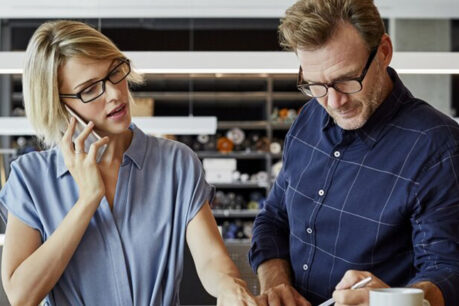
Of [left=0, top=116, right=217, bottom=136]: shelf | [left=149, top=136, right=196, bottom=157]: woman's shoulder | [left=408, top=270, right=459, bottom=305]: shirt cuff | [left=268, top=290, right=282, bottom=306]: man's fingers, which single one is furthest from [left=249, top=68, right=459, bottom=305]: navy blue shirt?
[left=0, top=116, right=217, bottom=136]: shelf

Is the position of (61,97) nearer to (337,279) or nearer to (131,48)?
(337,279)

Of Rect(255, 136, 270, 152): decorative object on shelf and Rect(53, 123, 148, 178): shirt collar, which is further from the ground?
Rect(53, 123, 148, 178): shirt collar

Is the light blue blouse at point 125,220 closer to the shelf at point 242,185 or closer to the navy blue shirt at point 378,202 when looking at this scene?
the navy blue shirt at point 378,202

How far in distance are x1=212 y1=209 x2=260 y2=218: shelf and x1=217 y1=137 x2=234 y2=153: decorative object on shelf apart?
737mm

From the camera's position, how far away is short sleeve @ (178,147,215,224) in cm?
174

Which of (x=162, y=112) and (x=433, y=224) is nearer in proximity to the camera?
(x=433, y=224)

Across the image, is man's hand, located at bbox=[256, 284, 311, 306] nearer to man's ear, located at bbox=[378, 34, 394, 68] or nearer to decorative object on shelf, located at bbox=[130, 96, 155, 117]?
man's ear, located at bbox=[378, 34, 394, 68]

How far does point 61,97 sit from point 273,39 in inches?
325

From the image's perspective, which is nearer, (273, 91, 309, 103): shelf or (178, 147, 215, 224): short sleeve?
(178, 147, 215, 224): short sleeve

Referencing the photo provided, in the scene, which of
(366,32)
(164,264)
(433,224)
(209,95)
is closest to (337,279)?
(433,224)

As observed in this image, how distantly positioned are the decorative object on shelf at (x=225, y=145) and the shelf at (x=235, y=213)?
74 cm

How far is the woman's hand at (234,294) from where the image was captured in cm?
148

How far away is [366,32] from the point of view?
1440mm

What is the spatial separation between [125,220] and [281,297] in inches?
16.7
